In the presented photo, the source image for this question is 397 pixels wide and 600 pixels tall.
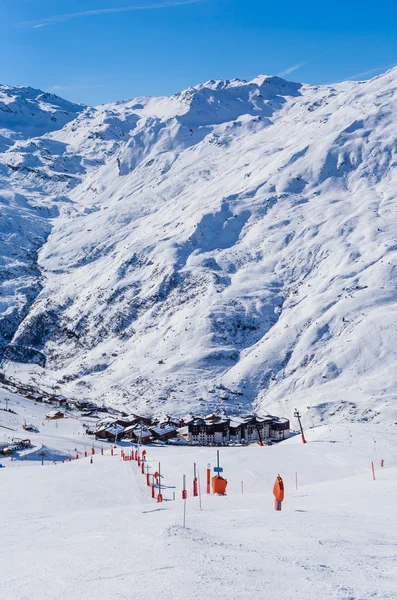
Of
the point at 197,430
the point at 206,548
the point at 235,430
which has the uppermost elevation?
the point at 197,430

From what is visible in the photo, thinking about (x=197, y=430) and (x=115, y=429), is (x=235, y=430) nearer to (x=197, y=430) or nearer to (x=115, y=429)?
(x=197, y=430)

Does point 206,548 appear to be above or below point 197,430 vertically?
below

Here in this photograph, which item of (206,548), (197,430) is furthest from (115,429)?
(206,548)

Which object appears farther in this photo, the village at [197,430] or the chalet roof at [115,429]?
the village at [197,430]

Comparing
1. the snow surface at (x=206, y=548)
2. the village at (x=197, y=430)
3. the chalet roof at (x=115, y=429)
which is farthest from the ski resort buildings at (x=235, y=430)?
the snow surface at (x=206, y=548)

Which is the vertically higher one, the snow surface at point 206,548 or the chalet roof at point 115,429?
the chalet roof at point 115,429

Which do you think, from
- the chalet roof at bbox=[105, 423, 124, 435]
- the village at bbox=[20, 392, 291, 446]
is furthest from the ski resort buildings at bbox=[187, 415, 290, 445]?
the chalet roof at bbox=[105, 423, 124, 435]

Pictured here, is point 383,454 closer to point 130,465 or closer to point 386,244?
point 130,465

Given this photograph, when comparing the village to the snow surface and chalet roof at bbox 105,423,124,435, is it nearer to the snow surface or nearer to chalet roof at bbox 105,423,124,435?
chalet roof at bbox 105,423,124,435

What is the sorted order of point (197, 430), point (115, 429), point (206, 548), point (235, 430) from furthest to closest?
1. point (197, 430)
2. point (235, 430)
3. point (115, 429)
4. point (206, 548)

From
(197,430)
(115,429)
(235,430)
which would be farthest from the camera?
(197,430)

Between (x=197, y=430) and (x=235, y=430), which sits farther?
(x=197, y=430)

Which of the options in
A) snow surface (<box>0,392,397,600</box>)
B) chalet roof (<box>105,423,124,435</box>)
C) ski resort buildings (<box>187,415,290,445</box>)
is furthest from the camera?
ski resort buildings (<box>187,415,290,445</box>)

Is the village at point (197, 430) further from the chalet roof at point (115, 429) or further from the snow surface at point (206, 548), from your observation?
the snow surface at point (206, 548)
